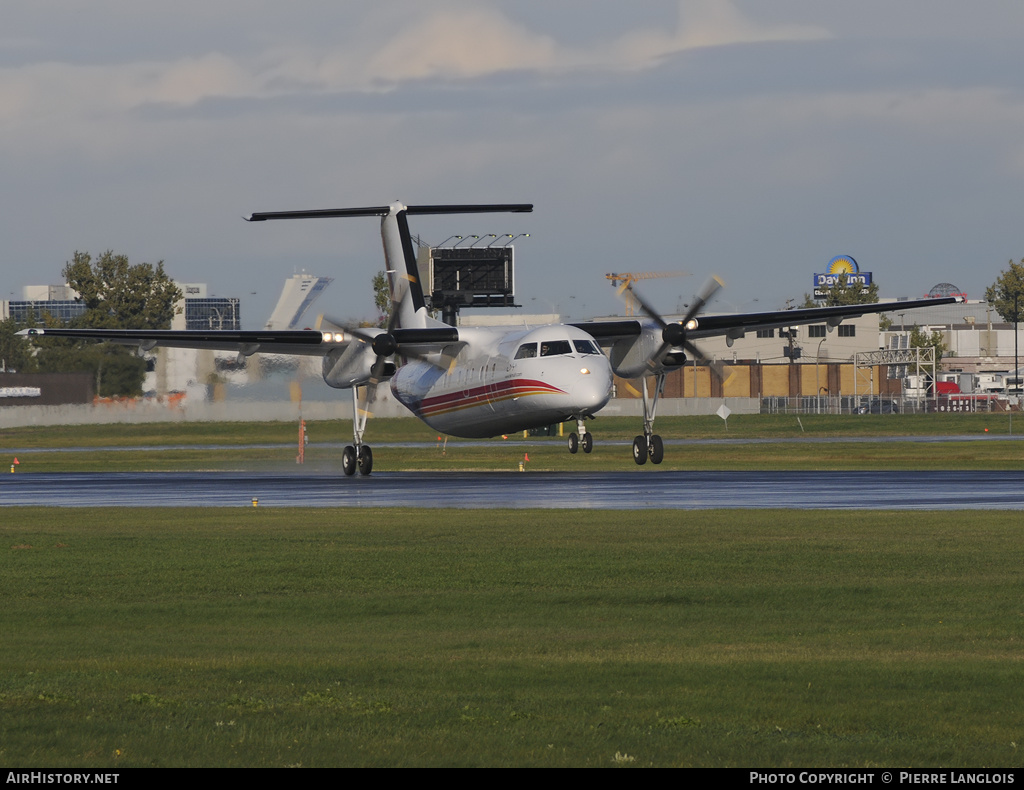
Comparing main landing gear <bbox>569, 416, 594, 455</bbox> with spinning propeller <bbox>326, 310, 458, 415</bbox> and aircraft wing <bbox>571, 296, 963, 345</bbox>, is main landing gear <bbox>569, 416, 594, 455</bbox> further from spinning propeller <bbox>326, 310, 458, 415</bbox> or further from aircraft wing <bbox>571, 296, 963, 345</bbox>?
spinning propeller <bbox>326, 310, 458, 415</bbox>

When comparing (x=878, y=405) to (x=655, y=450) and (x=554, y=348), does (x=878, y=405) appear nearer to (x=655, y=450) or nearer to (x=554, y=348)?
(x=655, y=450)

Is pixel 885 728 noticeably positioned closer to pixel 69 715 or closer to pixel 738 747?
pixel 738 747

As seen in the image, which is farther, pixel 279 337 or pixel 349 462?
pixel 349 462

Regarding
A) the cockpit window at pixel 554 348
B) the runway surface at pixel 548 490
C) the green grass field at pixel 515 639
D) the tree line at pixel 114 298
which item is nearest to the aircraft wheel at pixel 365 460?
the runway surface at pixel 548 490

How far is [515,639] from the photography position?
44.4 ft

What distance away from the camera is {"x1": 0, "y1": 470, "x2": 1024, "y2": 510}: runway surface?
104 ft

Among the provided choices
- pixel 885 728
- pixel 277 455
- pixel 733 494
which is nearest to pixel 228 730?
pixel 885 728

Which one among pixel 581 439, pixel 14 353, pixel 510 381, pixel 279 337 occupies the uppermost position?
pixel 14 353

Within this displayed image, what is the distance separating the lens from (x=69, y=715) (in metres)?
Answer: 9.73

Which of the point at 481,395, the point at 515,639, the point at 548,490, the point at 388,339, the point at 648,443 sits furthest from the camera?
the point at 648,443

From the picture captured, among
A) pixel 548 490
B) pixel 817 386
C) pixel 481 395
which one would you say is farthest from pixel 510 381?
pixel 817 386

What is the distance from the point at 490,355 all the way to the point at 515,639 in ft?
102

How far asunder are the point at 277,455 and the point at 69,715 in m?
54.5

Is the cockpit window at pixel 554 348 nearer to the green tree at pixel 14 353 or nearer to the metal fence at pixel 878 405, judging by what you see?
the metal fence at pixel 878 405
